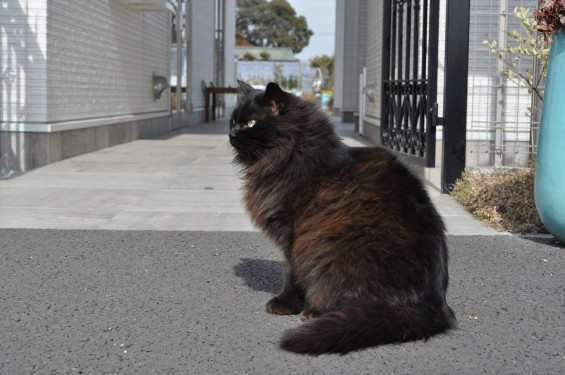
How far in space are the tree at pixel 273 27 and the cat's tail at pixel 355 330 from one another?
253 feet

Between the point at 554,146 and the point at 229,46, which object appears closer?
the point at 554,146

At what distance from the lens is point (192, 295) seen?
4.56 metres

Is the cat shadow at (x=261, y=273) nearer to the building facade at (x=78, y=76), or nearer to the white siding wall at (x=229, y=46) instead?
the building facade at (x=78, y=76)

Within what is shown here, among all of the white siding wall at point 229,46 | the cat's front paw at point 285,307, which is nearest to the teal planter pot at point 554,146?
the cat's front paw at point 285,307

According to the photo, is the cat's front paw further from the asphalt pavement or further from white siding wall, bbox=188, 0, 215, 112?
white siding wall, bbox=188, 0, 215, 112

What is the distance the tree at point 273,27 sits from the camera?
261 ft

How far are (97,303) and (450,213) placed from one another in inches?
161

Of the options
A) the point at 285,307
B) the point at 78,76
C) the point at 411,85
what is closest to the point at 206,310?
the point at 285,307

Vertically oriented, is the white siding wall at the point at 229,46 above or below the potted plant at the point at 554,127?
above

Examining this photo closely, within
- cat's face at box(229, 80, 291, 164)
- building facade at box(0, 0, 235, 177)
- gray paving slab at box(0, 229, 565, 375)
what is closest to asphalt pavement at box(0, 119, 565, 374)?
gray paving slab at box(0, 229, 565, 375)

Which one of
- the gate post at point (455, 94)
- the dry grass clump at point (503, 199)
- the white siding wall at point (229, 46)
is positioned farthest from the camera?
the white siding wall at point (229, 46)

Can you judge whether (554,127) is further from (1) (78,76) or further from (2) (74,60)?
(1) (78,76)

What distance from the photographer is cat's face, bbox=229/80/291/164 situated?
4.02 metres

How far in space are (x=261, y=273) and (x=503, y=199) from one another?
9.71ft
